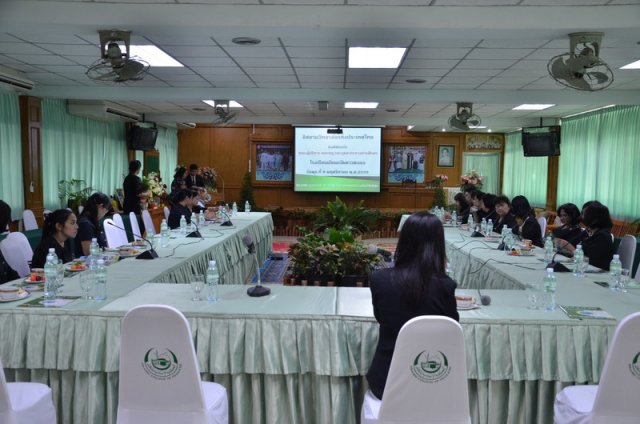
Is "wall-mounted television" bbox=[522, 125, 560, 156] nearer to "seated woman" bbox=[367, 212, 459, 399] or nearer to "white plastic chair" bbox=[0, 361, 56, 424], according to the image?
"seated woman" bbox=[367, 212, 459, 399]

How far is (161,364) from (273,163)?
11.4m

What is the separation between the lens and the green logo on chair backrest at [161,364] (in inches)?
77.5

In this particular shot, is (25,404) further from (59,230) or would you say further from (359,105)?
(359,105)

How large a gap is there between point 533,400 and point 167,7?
3267mm

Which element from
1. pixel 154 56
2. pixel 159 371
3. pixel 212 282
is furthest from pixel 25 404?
pixel 154 56

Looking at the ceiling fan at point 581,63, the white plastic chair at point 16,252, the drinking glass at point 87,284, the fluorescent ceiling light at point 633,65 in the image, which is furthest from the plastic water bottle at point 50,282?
the fluorescent ceiling light at point 633,65

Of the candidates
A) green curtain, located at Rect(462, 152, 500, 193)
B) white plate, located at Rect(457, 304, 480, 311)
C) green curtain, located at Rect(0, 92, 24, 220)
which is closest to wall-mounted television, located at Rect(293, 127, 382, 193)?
green curtain, located at Rect(462, 152, 500, 193)

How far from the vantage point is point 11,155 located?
721cm

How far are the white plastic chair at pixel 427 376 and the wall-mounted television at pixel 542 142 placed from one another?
28.5 feet

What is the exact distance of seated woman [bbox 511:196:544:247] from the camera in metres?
5.70

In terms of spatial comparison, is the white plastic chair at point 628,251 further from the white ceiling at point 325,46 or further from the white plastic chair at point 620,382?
the white plastic chair at point 620,382

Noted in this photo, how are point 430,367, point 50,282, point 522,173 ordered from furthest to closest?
point 522,173 → point 50,282 → point 430,367

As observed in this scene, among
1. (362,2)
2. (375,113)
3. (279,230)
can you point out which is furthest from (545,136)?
(362,2)

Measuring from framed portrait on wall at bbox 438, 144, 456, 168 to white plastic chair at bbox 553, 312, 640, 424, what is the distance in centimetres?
1157
